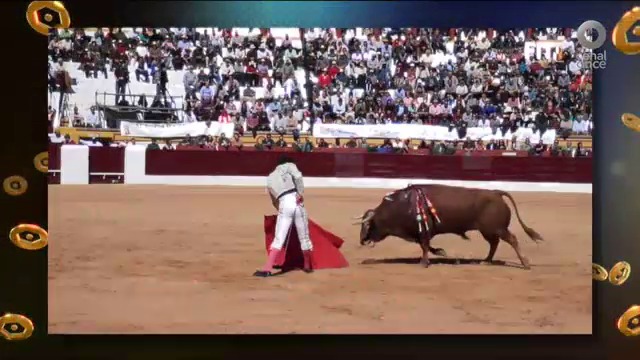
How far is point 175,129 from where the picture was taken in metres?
3.09

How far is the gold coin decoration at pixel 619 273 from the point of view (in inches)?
124

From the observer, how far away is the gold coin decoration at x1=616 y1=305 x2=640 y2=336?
317cm

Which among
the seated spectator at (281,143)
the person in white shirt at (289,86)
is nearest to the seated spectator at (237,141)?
the seated spectator at (281,143)

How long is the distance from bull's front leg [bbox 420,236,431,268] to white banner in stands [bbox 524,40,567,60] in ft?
3.03

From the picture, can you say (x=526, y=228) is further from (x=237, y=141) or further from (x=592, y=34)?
(x=237, y=141)

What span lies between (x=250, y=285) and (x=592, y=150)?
64.5 inches

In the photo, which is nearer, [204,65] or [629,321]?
[204,65]

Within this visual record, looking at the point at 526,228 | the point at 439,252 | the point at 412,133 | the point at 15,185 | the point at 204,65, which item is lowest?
the point at 439,252

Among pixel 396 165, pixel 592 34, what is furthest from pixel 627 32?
pixel 396 165

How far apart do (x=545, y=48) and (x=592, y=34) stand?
236mm

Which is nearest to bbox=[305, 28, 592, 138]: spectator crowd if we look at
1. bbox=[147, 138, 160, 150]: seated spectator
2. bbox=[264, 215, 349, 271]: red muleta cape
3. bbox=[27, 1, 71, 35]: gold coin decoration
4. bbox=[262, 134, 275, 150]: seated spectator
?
bbox=[262, 134, 275, 150]: seated spectator

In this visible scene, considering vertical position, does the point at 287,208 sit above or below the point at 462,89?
below

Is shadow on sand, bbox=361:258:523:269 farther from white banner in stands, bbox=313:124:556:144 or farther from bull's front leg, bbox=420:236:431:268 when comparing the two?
white banner in stands, bbox=313:124:556:144
